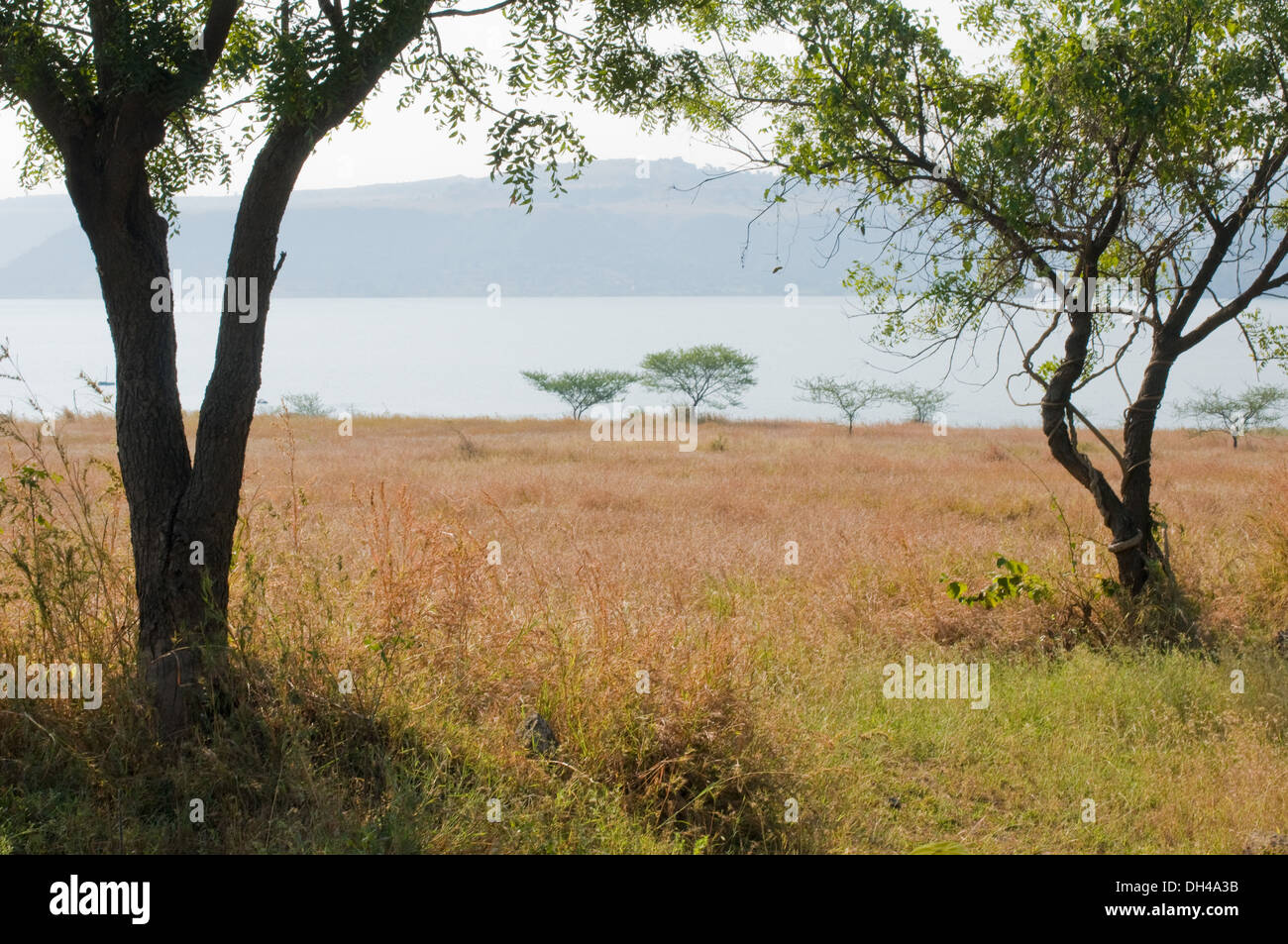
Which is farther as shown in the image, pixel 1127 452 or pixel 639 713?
pixel 1127 452

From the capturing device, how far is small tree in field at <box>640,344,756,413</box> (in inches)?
2023

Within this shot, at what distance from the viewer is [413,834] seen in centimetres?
351

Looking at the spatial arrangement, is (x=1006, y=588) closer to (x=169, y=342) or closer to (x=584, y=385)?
(x=169, y=342)

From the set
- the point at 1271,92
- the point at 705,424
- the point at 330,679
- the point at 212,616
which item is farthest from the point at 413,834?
the point at 705,424

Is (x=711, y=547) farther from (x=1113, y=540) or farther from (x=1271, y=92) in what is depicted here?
(x=1271, y=92)

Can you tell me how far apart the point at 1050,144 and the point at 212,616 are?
6.33m

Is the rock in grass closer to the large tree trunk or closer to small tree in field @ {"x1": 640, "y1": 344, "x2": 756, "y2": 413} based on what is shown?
the large tree trunk

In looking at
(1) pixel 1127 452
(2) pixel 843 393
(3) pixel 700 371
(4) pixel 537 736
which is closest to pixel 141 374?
(4) pixel 537 736

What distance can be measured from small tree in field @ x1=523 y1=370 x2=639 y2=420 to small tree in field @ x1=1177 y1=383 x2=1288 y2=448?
27580 mm

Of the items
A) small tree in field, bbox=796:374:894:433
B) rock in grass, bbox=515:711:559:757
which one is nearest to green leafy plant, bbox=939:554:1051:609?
rock in grass, bbox=515:711:559:757

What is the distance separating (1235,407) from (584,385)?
102 ft

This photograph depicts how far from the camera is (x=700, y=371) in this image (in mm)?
51875

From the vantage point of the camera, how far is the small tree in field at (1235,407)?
125 feet

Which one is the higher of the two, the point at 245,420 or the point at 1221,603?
the point at 245,420
